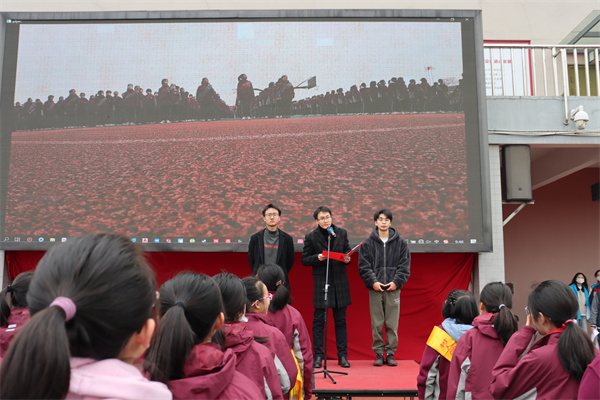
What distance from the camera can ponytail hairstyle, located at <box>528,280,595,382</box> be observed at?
5.74 ft

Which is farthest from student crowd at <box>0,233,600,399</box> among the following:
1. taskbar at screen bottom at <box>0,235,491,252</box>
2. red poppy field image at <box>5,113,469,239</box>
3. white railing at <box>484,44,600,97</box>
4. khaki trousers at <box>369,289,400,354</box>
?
white railing at <box>484,44,600,97</box>

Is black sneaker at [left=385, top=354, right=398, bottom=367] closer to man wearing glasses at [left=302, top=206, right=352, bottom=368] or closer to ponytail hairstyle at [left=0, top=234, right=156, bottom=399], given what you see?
man wearing glasses at [left=302, top=206, right=352, bottom=368]

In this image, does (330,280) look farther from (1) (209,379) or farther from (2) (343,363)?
(1) (209,379)

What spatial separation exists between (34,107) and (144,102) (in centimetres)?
127

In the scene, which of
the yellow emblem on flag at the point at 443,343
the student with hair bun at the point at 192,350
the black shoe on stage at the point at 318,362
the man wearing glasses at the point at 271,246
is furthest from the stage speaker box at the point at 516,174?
the student with hair bun at the point at 192,350

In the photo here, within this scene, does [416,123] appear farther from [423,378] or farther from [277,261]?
[423,378]

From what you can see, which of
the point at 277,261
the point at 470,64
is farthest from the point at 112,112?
the point at 470,64

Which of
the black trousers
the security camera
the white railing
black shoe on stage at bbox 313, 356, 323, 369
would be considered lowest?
black shoe on stage at bbox 313, 356, 323, 369

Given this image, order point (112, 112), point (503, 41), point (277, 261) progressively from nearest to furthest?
point (277, 261) < point (112, 112) < point (503, 41)

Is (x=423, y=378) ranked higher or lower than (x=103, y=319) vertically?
lower

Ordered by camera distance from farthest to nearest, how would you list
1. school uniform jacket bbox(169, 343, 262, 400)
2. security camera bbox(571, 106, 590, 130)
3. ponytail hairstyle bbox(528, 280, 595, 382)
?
1. security camera bbox(571, 106, 590, 130)
2. ponytail hairstyle bbox(528, 280, 595, 382)
3. school uniform jacket bbox(169, 343, 262, 400)

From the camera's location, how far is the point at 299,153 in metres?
5.55

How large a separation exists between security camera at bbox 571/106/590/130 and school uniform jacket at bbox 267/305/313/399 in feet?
14.0

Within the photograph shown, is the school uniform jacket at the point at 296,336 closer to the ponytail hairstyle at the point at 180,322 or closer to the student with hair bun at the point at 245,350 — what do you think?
the student with hair bun at the point at 245,350
